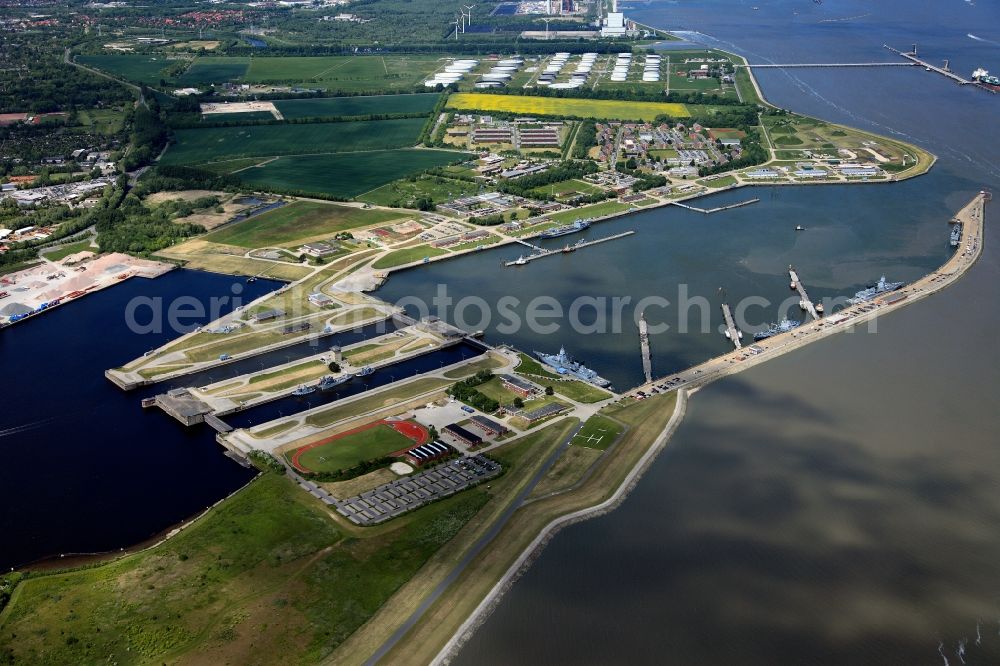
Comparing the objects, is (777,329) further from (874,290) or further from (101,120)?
(101,120)

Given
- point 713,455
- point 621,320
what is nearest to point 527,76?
point 621,320

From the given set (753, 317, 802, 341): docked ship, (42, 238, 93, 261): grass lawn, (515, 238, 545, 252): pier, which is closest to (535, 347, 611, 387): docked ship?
(753, 317, 802, 341): docked ship

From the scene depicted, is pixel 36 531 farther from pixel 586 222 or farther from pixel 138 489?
pixel 586 222

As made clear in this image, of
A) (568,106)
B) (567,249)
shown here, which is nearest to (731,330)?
(567,249)

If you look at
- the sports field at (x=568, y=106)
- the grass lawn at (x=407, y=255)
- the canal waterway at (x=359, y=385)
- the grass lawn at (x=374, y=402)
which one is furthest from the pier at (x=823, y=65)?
the grass lawn at (x=374, y=402)

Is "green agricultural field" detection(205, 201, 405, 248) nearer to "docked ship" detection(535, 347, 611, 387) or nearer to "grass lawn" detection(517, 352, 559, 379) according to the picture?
"grass lawn" detection(517, 352, 559, 379)
